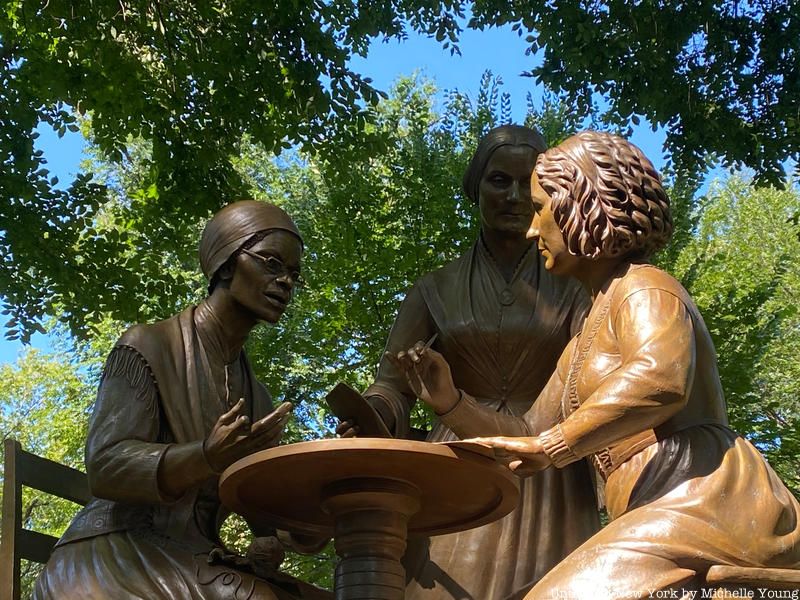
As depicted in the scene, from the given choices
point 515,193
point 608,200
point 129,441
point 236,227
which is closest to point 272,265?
point 236,227

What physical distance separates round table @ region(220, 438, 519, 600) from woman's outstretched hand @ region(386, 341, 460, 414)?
37 cm

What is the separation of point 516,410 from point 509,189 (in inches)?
45.3

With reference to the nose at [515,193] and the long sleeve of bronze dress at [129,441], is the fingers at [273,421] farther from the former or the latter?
the nose at [515,193]

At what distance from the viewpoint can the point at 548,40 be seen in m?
10.5

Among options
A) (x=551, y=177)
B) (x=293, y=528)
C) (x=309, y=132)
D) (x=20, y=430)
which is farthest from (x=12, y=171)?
(x=20, y=430)

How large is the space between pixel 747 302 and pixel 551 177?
9917mm

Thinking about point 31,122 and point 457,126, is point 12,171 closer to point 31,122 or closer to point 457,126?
point 31,122

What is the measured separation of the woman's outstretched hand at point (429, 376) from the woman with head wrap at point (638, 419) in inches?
0.9

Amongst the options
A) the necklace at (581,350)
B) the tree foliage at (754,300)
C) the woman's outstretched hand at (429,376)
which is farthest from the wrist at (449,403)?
the tree foliage at (754,300)

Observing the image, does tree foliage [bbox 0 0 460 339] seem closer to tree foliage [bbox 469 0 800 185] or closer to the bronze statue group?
tree foliage [bbox 469 0 800 185]

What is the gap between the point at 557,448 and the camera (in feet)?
12.4

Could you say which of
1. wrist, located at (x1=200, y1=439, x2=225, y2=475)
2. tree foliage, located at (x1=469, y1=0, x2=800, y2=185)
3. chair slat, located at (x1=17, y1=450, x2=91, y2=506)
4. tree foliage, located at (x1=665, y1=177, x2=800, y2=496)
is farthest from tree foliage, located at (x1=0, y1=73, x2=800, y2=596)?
wrist, located at (x1=200, y1=439, x2=225, y2=475)

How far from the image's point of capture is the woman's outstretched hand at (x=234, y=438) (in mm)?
4801

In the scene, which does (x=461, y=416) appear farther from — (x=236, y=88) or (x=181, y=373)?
(x=236, y=88)
